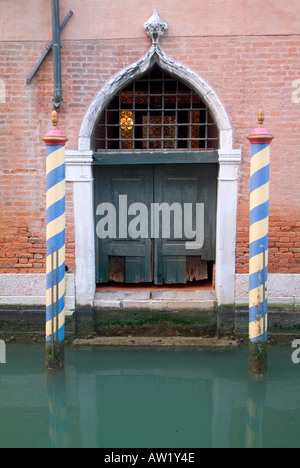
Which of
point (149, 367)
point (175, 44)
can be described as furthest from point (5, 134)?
point (149, 367)

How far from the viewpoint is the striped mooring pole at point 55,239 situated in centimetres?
462

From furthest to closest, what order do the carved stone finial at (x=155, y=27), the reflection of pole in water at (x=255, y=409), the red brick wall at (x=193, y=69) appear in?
the red brick wall at (x=193, y=69) < the carved stone finial at (x=155, y=27) < the reflection of pole in water at (x=255, y=409)

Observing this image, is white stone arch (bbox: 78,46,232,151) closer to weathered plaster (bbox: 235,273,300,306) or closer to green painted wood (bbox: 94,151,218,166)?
green painted wood (bbox: 94,151,218,166)

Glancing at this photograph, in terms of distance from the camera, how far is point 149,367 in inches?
204

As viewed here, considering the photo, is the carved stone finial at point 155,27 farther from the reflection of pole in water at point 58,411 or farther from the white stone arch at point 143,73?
the reflection of pole in water at point 58,411

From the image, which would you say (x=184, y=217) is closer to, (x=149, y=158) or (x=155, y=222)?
(x=155, y=222)

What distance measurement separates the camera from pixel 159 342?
5.67 m

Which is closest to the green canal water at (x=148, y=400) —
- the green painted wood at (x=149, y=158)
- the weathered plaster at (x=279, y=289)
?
the weathered plaster at (x=279, y=289)

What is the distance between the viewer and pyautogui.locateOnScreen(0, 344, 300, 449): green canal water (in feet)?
13.1

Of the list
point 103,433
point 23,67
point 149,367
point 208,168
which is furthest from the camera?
point 208,168

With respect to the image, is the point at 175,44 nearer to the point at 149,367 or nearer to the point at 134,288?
the point at 134,288

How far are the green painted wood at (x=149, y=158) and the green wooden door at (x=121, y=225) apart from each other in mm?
252

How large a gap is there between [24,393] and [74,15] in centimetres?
399

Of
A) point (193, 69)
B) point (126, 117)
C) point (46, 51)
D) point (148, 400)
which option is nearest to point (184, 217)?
point (126, 117)
